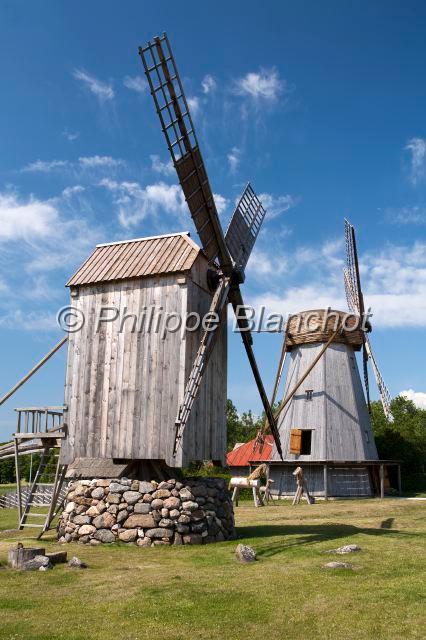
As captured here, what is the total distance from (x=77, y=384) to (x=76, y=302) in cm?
205

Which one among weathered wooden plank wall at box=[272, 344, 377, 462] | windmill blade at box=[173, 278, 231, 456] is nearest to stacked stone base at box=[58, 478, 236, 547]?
windmill blade at box=[173, 278, 231, 456]

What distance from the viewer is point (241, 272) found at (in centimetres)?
1520

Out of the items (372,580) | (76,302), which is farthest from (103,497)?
(372,580)

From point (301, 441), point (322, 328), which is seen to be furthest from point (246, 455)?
point (322, 328)

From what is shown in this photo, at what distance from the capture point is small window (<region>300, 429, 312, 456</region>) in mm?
28859

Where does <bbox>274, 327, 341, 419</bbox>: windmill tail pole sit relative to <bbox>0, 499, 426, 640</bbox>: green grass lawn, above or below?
above

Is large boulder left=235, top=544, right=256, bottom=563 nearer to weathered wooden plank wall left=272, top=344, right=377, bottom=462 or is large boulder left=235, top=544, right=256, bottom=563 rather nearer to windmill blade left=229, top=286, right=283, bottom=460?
windmill blade left=229, top=286, right=283, bottom=460

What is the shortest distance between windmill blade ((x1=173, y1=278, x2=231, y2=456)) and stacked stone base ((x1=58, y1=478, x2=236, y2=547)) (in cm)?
96

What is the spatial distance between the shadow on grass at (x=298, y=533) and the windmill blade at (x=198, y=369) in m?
2.79

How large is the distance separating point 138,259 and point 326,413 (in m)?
17.2

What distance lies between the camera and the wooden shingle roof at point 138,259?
45.1ft

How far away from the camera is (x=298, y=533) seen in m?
13.6

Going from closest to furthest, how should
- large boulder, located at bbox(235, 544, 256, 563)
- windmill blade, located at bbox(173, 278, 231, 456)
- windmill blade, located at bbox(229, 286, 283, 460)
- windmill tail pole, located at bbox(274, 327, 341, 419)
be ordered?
large boulder, located at bbox(235, 544, 256, 563)
windmill blade, located at bbox(173, 278, 231, 456)
windmill blade, located at bbox(229, 286, 283, 460)
windmill tail pole, located at bbox(274, 327, 341, 419)

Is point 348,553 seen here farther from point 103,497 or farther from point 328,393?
point 328,393
